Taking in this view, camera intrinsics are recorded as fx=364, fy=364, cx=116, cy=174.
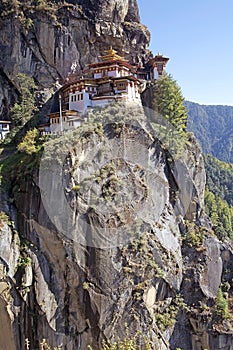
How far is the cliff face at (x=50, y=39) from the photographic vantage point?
34.5 meters

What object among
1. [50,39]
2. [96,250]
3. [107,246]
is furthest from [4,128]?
[107,246]

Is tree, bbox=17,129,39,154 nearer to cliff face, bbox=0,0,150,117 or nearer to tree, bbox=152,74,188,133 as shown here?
cliff face, bbox=0,0,150,117

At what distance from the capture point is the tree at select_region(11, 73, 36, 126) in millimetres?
32812

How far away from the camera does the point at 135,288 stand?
23609 millimetres

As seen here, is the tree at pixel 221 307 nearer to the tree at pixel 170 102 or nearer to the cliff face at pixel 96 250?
the cliff face at pixel 96 250

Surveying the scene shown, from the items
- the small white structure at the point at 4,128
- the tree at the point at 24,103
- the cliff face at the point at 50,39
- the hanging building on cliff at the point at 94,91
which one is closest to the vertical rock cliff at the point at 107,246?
the hanging building on cliff at the point at 94,91

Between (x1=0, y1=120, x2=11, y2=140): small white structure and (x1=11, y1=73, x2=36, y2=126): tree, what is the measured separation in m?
0.78

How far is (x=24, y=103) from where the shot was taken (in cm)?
3359

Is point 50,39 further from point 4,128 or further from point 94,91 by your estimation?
point 4,128

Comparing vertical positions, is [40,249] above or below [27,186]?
below

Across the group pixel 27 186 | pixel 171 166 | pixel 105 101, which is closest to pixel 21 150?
pixel 27 186

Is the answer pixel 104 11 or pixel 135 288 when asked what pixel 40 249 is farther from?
pixel 104 11

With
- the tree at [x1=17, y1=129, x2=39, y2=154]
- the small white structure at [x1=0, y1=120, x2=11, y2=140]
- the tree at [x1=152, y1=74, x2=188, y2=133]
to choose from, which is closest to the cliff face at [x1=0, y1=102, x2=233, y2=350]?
the tree at [x1=17, y1=129, x2=39, y2=154]

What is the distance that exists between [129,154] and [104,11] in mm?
18039
